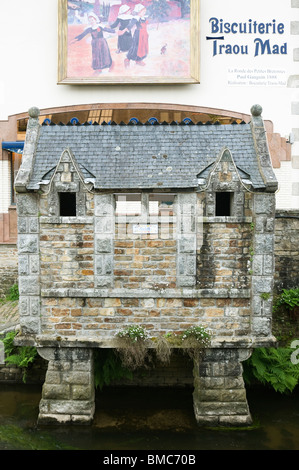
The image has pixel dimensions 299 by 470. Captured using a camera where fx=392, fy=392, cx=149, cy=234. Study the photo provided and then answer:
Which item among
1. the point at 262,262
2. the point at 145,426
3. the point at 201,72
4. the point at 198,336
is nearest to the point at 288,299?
the point at 262,262

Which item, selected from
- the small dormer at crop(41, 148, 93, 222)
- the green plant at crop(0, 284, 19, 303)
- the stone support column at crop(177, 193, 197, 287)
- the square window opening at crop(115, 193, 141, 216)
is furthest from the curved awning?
the stone support column at crop(177, 193, 197, 287)

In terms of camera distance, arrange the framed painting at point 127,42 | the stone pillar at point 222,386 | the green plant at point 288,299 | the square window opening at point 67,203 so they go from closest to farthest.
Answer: the stone pillar at point 222,386 → the square window opening at point 67,203 → the green plant at point 288,299 → the framed painting at point 127,42

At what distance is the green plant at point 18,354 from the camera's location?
329 inches

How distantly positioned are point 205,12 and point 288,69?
Result: 3.17 metres

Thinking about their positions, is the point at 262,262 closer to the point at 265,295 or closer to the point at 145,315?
the point at 265,295

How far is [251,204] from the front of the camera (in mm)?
6516

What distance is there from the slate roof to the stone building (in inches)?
0.9

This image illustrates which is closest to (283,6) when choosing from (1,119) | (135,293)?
(1,119)

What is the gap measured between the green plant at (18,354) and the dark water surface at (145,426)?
69 cm

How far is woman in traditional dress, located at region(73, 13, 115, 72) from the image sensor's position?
40.3 ft

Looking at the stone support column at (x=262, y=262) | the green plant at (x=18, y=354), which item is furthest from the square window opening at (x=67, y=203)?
the stone support column at (x=262, y=262)

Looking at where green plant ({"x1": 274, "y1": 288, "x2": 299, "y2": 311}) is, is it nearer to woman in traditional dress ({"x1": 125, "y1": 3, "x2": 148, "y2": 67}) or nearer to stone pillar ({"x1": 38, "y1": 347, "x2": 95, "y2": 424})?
stone pillar ({"x1": 38, "y1": 347, "x2": 95, "y2": 424})

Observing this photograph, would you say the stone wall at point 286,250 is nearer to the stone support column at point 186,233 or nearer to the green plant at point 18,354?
the stone support column at point 186,233

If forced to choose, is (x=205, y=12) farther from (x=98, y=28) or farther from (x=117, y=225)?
(x=117, y=225)
